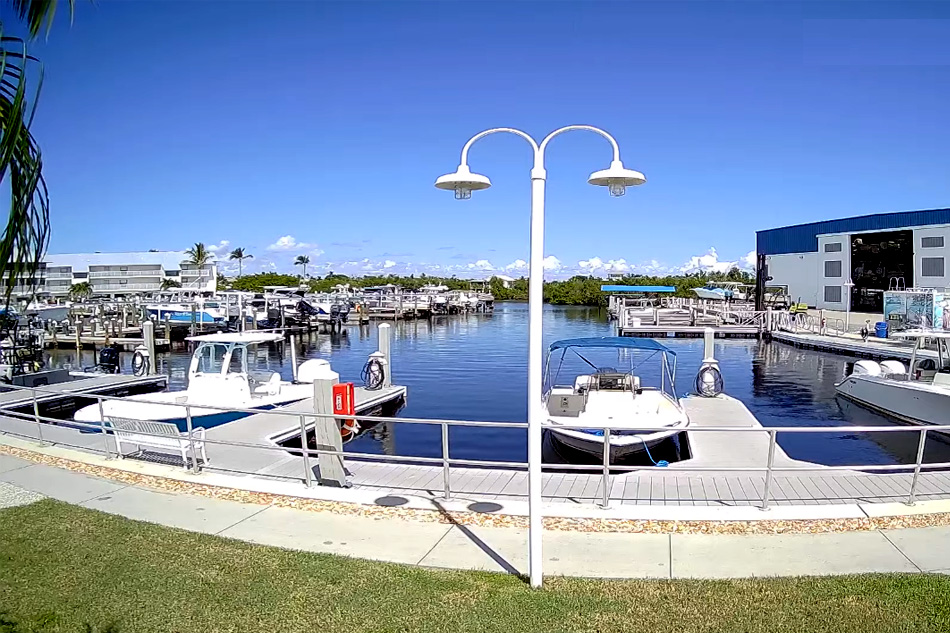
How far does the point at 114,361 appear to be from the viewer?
30000mm

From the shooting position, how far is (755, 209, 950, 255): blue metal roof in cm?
5872

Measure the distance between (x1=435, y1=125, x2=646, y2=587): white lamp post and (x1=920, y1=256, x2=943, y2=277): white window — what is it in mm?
61862

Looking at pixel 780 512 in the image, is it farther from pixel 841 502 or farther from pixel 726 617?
pixel 726 617

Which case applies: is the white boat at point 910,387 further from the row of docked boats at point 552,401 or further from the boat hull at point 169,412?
the boat hull at point 169,412

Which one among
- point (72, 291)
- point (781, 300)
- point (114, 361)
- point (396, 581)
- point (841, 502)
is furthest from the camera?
point (72, 291)

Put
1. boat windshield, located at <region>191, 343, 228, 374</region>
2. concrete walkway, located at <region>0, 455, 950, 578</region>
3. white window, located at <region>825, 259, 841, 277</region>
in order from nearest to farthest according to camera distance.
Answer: concrete walkway, located at <region>0, 455, 950, 578</region>, boat windshield, located at <region>191, 343, 228, 374</region>, white window, located at <region>825, 259, 841, 277</region>

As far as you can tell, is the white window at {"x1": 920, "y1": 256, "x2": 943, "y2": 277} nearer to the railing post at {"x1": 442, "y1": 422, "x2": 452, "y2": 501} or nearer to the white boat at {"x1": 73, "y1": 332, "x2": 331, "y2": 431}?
the white boat at {"x1": 73, "y1": 332, "x2": 331, "y2": 431}

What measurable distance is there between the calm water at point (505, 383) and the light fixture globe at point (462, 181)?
1173cm

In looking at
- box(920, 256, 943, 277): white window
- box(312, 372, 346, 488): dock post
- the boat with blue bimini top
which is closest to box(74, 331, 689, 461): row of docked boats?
the boat with blue bimini top

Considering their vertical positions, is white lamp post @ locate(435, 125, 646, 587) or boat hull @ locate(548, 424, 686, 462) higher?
white lamp post @ locate(435, 125, 646, 587)

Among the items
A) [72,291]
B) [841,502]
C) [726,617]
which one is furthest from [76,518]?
[72,291]

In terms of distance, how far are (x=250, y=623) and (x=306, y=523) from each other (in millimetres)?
2812

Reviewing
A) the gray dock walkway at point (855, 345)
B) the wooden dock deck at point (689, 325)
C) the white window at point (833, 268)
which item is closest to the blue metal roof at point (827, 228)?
the white window at point (833, 268)

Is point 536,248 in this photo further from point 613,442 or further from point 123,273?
point 123,273
